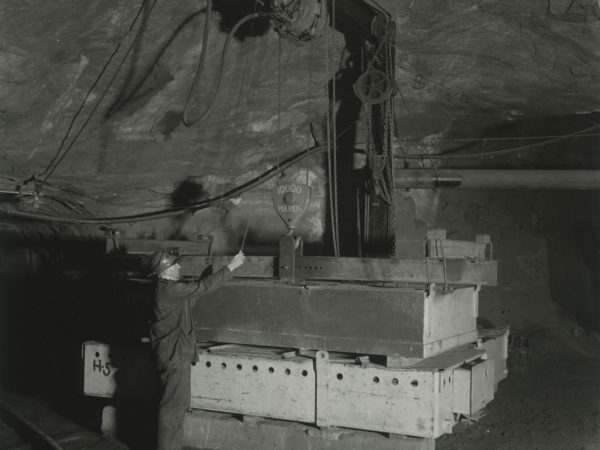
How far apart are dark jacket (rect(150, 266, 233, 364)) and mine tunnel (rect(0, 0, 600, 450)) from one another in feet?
0.06

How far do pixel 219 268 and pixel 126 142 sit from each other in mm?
2638

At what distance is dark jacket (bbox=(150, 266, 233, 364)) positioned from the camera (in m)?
4.38

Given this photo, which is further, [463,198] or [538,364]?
[463,198]

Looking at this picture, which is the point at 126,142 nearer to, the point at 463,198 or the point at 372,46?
the point at 372,46

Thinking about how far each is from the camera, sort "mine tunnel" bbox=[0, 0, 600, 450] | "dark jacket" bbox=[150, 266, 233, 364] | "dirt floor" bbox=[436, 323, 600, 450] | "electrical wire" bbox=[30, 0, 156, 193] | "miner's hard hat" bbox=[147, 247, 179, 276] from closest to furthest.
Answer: "mine tunnel" bbox=[0, 0, 600, 450], "dark jacket" bbox=[150, 266, 233, 364], "miner's hard hat" bbox=[147, 247, 179, 276], "electrical wire" bbox=[30, 0, 156, 193], "dirt floor" bbox=[436, 323, 600, 450]

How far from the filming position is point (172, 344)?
4480 millimetres

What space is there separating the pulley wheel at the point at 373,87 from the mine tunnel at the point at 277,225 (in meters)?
0.02

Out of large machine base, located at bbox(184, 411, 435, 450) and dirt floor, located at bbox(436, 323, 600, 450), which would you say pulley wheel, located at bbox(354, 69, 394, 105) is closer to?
large machine base, located at bbox(184, 411, 435, 450)

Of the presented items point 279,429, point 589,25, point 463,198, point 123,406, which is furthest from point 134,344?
point 463,198

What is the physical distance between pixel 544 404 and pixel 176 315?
4.33 meters

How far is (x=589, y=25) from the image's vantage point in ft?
18.8

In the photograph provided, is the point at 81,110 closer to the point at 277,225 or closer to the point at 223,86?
the point at 223,86

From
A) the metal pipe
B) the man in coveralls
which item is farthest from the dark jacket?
the metal pipe

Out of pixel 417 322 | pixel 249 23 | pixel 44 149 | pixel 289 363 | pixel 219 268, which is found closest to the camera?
pixel 417 322
